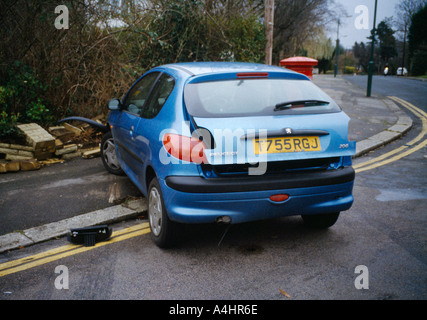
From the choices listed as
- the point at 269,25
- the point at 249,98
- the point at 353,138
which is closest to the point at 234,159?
the point at 249,98

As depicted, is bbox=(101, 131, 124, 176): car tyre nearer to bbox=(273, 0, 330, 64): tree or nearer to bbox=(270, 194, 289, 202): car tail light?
bbox=(270, 194, 289, 202): car tail light

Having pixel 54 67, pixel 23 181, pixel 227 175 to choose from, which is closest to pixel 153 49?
pixel 54 67

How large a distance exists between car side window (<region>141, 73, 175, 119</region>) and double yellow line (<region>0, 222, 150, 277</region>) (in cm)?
125

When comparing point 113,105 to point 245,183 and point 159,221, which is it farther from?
point 245,183

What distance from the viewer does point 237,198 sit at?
11.1 ft

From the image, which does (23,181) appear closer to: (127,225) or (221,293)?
(127,225)

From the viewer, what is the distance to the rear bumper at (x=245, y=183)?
335 cm

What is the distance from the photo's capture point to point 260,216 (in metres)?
3.52

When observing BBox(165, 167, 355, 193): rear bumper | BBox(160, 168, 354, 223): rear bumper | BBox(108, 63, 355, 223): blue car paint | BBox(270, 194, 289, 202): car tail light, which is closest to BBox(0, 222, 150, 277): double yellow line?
BBox(108, 63, 355, 223): blue car paint

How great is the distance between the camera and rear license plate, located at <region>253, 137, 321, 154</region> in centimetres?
339

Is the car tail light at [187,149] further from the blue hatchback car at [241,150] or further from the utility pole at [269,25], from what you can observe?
the utility pole at [269,25]

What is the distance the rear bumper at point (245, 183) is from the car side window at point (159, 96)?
946 millimetres

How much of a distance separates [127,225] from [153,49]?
246 inches
